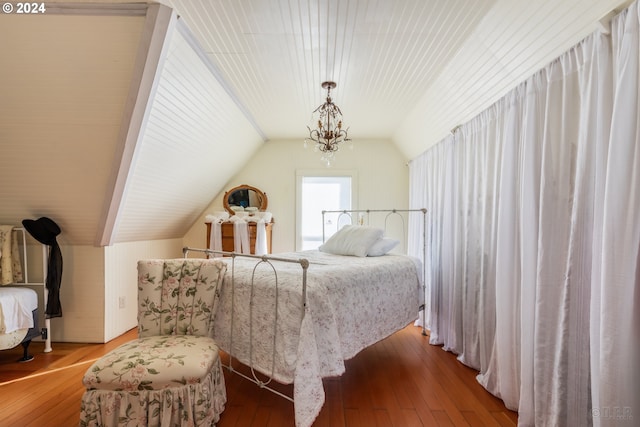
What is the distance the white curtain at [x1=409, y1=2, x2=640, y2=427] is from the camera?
50.2 inches

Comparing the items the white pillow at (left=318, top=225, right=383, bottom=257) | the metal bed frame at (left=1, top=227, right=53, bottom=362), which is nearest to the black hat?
the metal bed frame at (left=1, top=227, right=53, bottom=362)

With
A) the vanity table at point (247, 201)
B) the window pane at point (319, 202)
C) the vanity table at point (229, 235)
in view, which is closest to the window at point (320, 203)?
the window pane at point (319, 202)

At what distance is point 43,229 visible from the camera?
293cm

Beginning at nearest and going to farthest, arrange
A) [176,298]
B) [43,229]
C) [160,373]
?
[160,373]
[176,298]
[43,229]

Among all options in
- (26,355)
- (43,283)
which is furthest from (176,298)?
(43,283)

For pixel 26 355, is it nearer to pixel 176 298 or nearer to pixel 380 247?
pixel 176 298

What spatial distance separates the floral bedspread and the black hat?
6.50ft

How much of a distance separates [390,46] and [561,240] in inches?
67.7

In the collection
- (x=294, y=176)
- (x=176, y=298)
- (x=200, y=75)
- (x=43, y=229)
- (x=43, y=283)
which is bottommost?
(x=43, y=283)

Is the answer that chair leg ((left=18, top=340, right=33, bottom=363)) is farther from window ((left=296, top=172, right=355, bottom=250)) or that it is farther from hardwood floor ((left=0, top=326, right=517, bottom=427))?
window ((left=296, top=172, right=355, bottom=250))

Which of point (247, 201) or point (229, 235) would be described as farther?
point (247, 201)

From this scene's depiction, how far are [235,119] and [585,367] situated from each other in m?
3.65

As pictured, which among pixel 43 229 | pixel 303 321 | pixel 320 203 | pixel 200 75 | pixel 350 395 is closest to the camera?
pixel 303 321

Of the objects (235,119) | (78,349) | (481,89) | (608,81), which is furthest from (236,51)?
(78,349)
